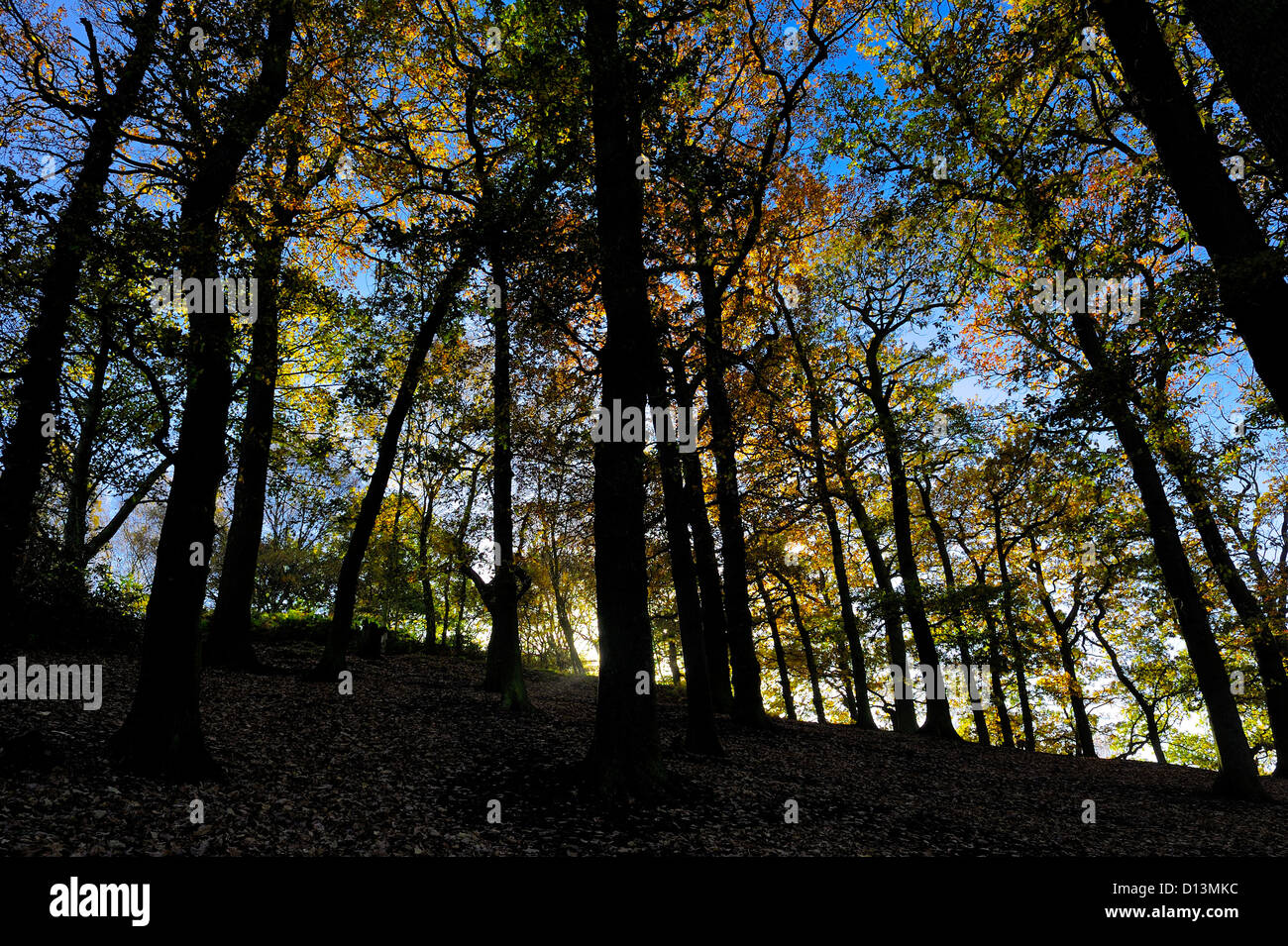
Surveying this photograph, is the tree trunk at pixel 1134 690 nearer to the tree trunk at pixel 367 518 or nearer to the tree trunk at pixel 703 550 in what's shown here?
the tree trunk at pixel 703 550

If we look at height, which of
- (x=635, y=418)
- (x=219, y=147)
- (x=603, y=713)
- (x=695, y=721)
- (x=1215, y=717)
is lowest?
(x=1215, y=717)

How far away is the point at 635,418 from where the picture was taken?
7777 millimetres

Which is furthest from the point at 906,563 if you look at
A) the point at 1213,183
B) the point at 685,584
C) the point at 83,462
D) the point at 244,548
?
the point at 83,462

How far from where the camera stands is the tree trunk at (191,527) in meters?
6.47

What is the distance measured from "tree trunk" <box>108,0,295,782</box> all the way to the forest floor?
458mm

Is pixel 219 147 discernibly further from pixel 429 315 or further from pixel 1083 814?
pixel 1083 814

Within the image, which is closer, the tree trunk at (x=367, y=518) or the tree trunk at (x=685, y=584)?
the tree trunk at (x=685, y=584)

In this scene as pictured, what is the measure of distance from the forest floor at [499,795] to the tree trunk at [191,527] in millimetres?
458

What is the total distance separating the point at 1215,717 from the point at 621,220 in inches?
552

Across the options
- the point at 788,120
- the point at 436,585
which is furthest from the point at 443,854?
the point at 436,585

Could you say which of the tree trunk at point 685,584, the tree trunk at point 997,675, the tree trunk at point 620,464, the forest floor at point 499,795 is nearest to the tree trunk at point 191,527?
the forest floor at point 499,795

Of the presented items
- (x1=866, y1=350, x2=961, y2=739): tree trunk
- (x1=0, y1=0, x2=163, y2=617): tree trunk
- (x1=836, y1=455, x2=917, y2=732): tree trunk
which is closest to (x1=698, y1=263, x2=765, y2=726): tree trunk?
(x1=866, y1=350, x2=961, y2=739): tree trunk

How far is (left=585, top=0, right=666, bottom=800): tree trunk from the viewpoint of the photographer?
7336mm
